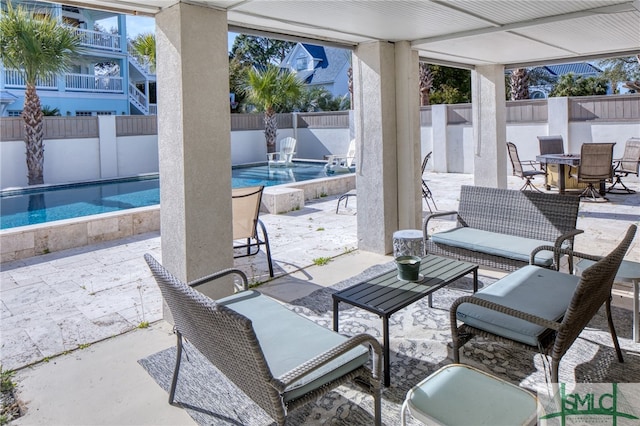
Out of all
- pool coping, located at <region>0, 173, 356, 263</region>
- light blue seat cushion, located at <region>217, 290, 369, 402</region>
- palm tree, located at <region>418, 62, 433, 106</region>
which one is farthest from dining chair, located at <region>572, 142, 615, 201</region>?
palm tree, located at <region>418, 62, 433, 106</region>

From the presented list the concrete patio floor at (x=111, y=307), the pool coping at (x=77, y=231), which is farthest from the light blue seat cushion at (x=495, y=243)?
the pool coping at (x=77, y=231)

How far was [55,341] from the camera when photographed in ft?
11.7

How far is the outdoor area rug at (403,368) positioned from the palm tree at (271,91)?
50.0 feet

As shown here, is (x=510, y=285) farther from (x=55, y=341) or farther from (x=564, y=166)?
(x=564, y=166)

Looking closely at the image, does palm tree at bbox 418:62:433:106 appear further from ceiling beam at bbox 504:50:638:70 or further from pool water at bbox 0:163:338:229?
ceiling beam at bbox 504:50:638:70

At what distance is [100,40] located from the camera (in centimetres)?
2106

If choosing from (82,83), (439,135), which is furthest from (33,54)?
(439,135)

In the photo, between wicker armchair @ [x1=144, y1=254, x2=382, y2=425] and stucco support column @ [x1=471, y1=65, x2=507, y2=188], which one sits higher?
stucco support column @ [x1=471, y1=65, x2=507, y2=188]

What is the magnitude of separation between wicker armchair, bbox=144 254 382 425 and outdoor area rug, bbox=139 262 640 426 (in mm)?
304

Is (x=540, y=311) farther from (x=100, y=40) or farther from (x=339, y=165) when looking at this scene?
(x=100, y=40)

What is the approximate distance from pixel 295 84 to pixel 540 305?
55.2ft

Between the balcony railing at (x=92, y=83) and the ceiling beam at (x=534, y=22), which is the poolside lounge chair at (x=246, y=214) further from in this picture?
the balcony railing at (x=92, y=83)

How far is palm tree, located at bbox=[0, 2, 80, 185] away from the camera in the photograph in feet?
40.6

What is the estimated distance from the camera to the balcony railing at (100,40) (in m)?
20.5
